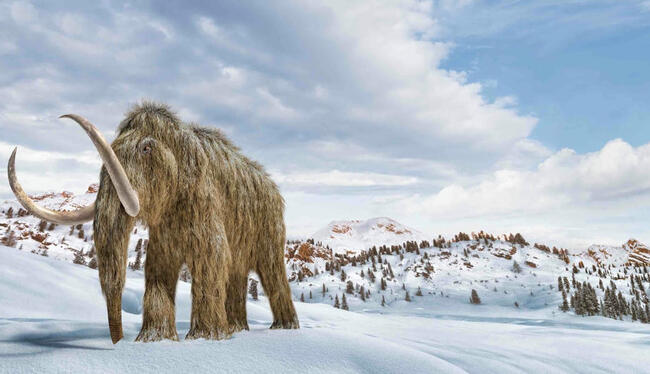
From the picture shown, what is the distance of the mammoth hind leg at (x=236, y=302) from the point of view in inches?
212

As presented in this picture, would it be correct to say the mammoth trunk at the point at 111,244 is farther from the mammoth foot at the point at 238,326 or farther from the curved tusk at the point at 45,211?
the mammoth foot at the point at 238,326

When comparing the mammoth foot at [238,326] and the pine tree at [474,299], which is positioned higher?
the mammoth foot at [238,326]

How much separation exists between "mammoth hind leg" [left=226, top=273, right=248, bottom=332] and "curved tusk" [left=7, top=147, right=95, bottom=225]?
2.23m

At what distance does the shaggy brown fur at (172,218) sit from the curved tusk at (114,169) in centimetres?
25

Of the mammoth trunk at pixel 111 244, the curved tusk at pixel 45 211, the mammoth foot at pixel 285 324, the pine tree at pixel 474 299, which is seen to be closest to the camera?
the curved tusk at pixel 45 211

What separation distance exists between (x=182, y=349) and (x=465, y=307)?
61650mm

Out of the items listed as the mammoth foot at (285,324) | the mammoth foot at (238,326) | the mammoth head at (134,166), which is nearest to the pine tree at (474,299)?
the mammoth foot at (285,324)

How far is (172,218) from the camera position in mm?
4297

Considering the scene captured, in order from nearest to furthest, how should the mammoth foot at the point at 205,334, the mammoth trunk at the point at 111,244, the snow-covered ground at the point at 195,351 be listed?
the snow-covered ground at the point at 195,351 → the mammoth trunk at the point at 111,244 → the mammoth foot at the point at 205,334

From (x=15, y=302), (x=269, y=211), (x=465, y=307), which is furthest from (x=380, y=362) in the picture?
(x=465, y=307)

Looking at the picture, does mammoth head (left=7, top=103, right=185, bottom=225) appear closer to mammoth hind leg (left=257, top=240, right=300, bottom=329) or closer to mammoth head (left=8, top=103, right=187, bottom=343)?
mammoth head (left=8, top=103, right=187, bottom=343)

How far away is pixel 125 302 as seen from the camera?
6578 mm

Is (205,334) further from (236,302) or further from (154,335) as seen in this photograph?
(236,302)

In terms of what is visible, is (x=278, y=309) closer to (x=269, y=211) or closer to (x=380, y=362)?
(x=269, y=211)
